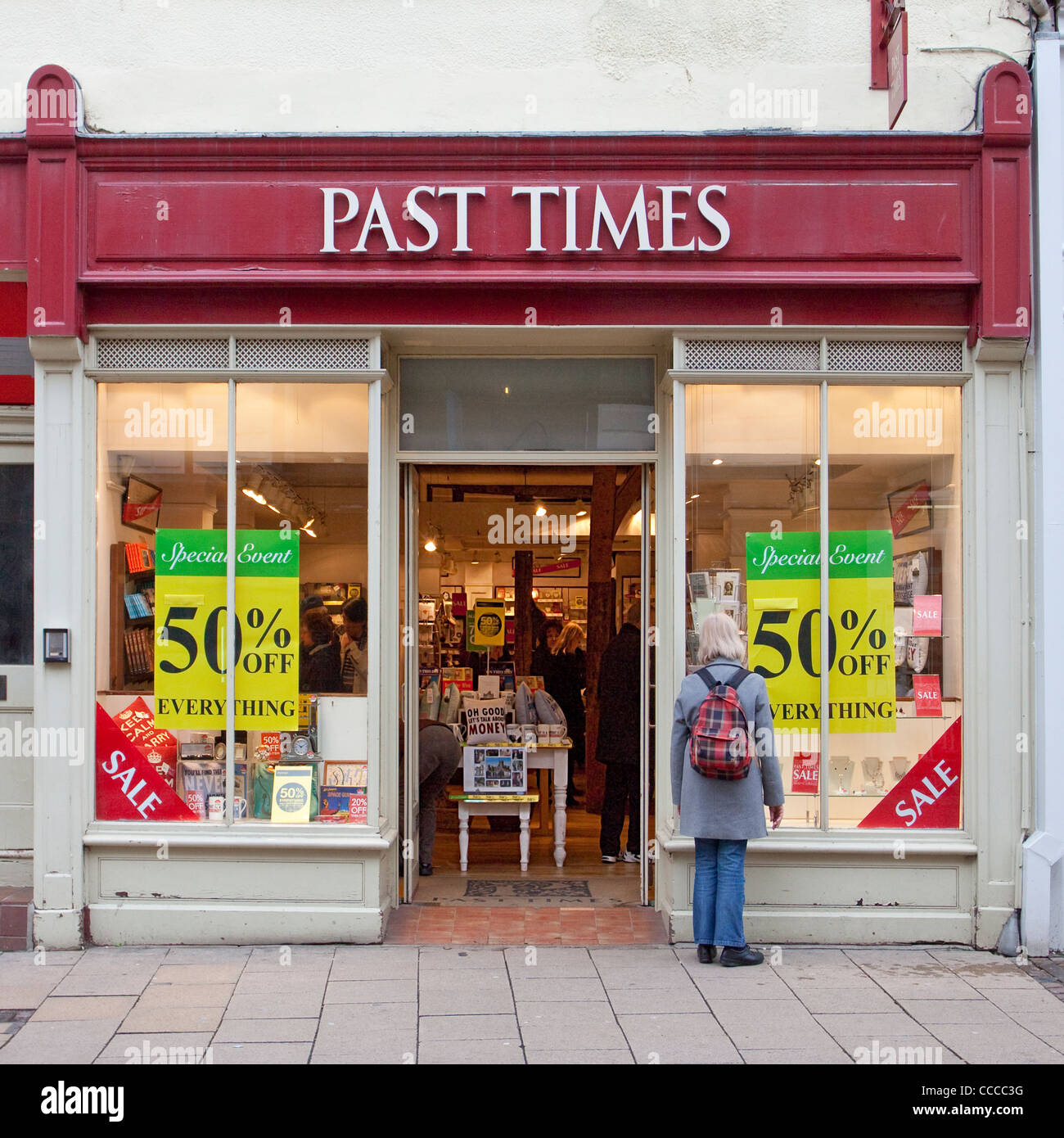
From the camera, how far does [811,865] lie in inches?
255

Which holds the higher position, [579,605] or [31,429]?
[31,429]

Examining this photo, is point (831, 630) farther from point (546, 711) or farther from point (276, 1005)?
point (276, 1005)

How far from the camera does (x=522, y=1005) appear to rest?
5.46 meters

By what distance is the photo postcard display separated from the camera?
8.40 meters

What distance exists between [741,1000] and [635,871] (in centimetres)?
266

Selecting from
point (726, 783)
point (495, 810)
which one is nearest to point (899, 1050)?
point (726, 783)

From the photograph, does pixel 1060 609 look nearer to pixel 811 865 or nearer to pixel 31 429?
pixel 811 865

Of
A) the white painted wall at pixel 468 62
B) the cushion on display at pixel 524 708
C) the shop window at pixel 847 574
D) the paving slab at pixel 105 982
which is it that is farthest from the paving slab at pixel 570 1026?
the white painted wall at pixel 468 62

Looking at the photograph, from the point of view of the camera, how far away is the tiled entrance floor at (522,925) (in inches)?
258

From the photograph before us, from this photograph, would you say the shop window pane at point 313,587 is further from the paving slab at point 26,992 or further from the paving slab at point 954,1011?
the paving slab at point 954,1011

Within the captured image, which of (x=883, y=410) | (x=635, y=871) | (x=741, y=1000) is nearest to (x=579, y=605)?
(x=635, y=871)

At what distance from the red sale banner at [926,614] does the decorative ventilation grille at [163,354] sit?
4454 mm

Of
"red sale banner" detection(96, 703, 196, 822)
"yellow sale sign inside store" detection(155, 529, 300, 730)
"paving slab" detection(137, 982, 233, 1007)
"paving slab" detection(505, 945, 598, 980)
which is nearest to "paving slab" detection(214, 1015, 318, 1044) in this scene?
"paving slab" detection(137, 982, 233, 1007)

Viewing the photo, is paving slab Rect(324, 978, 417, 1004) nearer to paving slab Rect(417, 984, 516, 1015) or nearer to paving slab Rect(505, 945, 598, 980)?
paving slab Rect(417, 984, 516, 1015)
